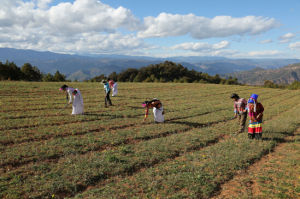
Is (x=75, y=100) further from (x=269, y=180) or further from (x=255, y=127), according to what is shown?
(x=269, y=180)

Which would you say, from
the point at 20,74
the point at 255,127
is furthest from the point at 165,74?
the point at 255,127

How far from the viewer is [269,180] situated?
25.6ft

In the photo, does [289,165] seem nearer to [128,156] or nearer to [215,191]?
[215,191]

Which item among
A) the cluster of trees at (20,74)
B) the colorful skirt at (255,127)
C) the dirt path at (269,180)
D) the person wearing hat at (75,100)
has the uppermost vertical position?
the cluster of trees at (20,74)

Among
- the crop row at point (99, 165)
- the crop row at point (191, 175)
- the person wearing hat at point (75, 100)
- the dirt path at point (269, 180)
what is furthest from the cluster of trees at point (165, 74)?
the dirt path at point (269, 180)

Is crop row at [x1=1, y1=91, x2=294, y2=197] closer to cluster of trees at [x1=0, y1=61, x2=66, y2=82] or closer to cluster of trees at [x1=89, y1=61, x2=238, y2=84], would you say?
cluster of trees at [x1=0, y1=61, x2=66, y2=82]

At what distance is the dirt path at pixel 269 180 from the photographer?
689 centimetres

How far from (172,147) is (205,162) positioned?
87.6 inches

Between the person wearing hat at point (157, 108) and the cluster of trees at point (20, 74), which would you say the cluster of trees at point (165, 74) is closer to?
the cluster of trees at point (20, 74)

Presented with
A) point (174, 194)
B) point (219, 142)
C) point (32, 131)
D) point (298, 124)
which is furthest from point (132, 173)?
point (298, 124)

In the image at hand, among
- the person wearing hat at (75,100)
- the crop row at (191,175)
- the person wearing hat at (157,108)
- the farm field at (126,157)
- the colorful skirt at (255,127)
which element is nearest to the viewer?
the crop row at (191,175)

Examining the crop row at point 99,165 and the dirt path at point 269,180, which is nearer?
the dirt path at point 269,180

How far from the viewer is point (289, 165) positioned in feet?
30.1

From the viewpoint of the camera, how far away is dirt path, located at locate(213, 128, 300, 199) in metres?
6.89
